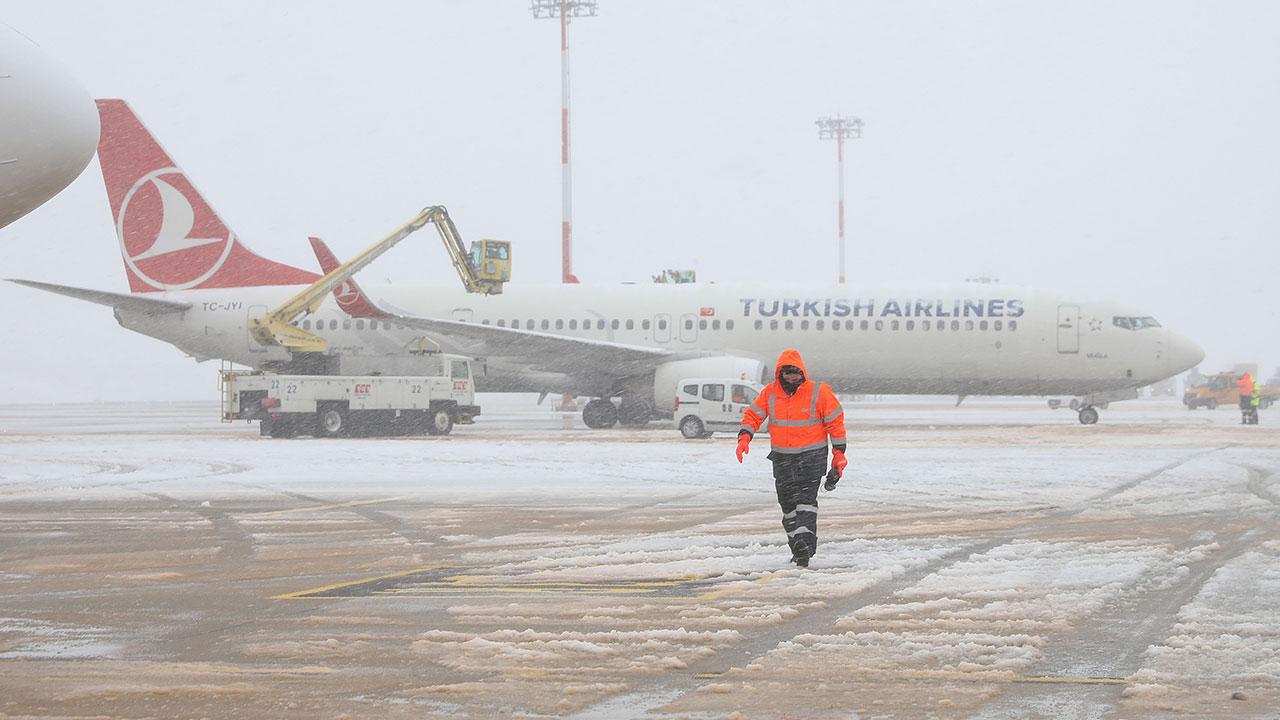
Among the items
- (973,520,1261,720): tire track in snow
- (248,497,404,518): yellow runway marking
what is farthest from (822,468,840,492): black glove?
(248,497,404,518): yellow runway marking

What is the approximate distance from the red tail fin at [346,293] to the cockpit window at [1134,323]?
61.6 ft

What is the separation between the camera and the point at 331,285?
35531 millimetres

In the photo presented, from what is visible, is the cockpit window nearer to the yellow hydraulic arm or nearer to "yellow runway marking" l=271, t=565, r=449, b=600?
the yellow hydraulic arm

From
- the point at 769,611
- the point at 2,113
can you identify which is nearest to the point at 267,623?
the point at 769,611

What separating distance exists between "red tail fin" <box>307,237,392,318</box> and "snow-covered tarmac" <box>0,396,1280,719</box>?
16441 mm

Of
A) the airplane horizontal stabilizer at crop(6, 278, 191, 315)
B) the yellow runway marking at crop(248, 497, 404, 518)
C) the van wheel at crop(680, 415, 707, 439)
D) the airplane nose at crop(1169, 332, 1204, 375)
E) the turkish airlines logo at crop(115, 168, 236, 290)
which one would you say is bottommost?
the yellow runway marking at crop(248, 497, 404, 518)

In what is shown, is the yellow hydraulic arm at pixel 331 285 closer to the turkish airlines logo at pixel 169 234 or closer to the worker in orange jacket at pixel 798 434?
the turkish airlines logo at pixel 169 234

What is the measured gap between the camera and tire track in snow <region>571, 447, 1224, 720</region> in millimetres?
5590

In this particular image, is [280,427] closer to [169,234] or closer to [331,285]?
[331,285]

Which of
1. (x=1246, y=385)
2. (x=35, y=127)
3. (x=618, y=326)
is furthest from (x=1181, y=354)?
(x=35, y=127)

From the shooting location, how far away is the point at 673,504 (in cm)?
1515

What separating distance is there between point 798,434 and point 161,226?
31741mm

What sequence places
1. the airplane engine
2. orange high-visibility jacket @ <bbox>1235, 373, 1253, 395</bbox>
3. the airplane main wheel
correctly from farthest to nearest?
orange high-visibility jacket @ <bbox>1235, 373, 1253, 395</bbox> → the airplane main wheel → the airplane engine

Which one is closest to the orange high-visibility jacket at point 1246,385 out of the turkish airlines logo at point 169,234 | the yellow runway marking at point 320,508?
the turkish airlines logo at point 169,234
